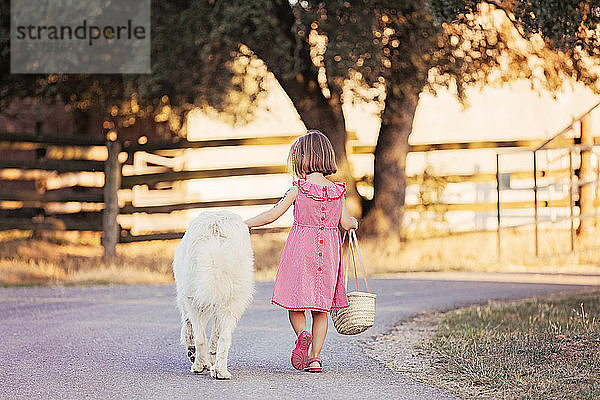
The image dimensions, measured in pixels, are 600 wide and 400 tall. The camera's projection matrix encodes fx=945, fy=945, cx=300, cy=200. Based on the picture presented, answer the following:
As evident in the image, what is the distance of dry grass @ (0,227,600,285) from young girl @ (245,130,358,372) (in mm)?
5711

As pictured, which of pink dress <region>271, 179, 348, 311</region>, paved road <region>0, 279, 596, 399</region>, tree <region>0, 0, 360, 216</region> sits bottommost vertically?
paved road <region>0, 279, 596, 399</region>

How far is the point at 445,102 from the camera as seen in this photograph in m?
19.6

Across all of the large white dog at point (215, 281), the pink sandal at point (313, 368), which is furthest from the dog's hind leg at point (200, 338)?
the pink sandal at point (313, 368)

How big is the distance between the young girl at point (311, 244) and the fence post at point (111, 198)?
7.47 meters

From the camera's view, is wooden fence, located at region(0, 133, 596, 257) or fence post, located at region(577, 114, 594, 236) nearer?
wooden fence, located at region(0, 133, 596, 257)

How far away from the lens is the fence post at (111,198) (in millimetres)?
13516

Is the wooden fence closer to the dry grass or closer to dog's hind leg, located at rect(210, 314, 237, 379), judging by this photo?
the dry grass

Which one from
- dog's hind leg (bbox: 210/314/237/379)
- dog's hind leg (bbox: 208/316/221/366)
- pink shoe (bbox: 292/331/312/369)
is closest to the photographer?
dog's hind leg (bbox: 210/314/237/379)

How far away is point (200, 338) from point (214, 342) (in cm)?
10

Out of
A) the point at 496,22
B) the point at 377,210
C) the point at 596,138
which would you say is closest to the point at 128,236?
the point at 377,210

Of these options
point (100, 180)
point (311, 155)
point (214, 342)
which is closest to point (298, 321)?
point (214, 342)

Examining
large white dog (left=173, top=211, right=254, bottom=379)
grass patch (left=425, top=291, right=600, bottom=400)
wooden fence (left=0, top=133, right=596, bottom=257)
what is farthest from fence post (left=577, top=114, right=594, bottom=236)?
large white dog (left=173, top=211, right=254, bottom=379)

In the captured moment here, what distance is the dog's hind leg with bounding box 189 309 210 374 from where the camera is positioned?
6109 millimetres

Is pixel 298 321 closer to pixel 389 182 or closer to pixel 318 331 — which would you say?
pixel 318 331
